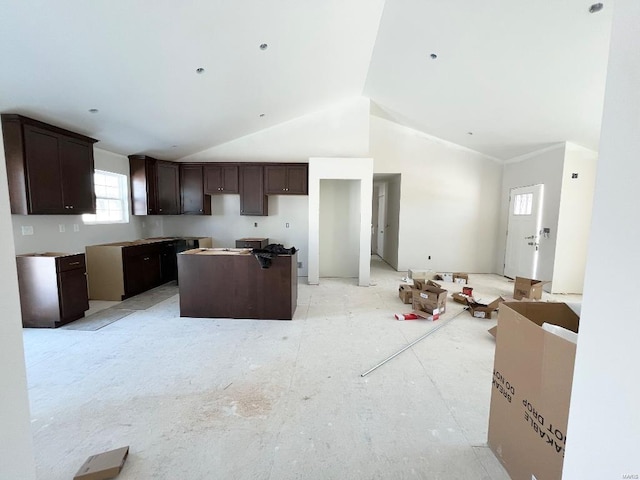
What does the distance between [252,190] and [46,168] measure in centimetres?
304

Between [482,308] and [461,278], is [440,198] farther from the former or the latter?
[482,308]

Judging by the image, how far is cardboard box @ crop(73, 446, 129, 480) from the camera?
1.44 meters

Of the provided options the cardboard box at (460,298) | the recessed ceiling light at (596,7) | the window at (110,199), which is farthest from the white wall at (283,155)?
the recessed ceiling light at (596,7)

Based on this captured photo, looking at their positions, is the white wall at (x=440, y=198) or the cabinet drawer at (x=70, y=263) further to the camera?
the white wall at (x=440, y=198)

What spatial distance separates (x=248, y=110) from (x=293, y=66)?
1.24 m

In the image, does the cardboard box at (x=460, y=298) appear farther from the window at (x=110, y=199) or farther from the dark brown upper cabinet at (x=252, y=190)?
the window at (x=110, y=199)

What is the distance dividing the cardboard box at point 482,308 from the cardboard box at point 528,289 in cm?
61

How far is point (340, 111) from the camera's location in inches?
222

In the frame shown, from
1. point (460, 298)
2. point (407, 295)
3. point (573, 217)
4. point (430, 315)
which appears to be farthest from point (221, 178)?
point (573, 217)

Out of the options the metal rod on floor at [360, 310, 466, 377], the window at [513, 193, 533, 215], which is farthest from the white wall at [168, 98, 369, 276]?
the window at [513, 193, 533, 215]

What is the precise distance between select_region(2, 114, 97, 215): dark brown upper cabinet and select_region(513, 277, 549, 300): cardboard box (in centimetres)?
658

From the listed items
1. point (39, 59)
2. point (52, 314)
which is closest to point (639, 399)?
point (39, 59)

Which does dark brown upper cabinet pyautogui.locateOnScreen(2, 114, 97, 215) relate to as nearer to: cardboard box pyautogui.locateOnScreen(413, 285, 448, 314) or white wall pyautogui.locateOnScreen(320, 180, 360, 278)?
white wall pyautogui.locateOnScreen(320, 180, 360, 278)

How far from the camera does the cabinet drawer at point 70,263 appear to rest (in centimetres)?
331
